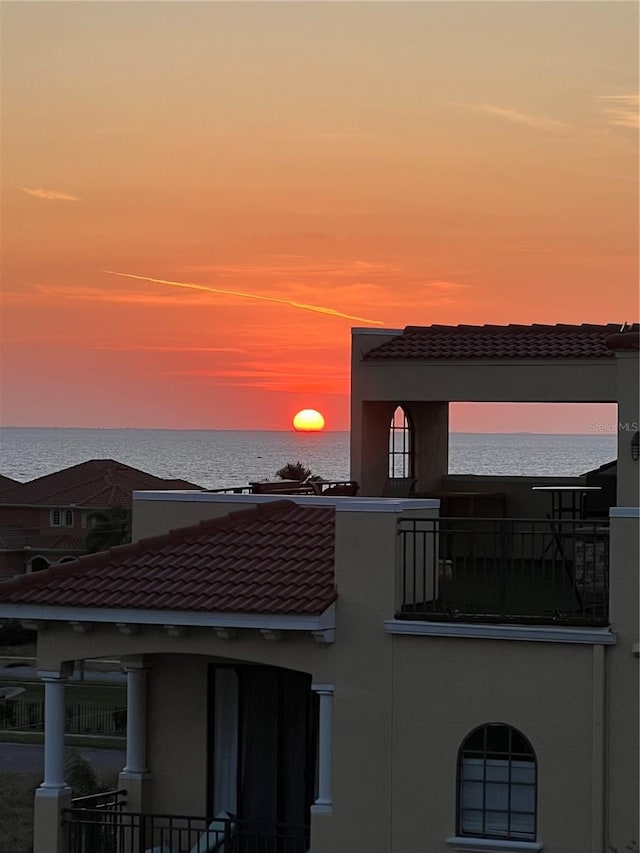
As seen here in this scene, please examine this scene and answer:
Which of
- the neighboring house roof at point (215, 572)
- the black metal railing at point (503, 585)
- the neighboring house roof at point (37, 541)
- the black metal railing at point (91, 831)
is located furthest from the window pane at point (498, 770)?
the neighboring house roof at point (37, 541)

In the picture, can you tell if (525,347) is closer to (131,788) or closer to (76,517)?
(131,788)

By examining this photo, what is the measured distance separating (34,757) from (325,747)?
1222 inches

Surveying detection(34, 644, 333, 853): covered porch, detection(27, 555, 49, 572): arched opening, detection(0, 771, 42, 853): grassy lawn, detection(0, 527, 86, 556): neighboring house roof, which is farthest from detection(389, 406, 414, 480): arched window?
detection(27, 555, 49, 572): arched opening

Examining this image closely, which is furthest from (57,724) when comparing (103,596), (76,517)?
(76,517)

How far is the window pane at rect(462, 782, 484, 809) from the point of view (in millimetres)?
14008

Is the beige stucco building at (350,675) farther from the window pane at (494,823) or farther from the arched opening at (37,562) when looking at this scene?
the arched opening at (37,562)

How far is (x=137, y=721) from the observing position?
1658cm

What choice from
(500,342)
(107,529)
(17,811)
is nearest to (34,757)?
(17,811)

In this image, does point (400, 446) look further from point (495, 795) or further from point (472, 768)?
point (495, 795)

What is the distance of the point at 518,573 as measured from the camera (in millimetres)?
18297

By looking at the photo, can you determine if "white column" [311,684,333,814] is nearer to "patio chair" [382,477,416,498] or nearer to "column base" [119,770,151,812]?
"column base" [119,770,151,812]

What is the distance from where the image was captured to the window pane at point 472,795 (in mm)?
14008

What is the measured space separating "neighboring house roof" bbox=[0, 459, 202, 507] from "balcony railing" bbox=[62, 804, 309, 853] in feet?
252

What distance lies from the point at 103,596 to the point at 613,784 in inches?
212
